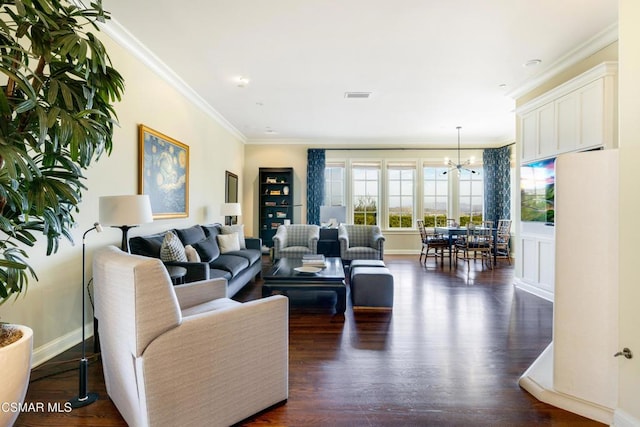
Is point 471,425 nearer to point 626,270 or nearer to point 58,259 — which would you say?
point 626,270

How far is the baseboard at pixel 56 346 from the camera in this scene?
2386 millimetres

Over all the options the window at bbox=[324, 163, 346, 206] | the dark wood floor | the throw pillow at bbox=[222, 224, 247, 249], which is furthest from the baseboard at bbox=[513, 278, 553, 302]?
the window at bbox=[324, 163, 346, 206]

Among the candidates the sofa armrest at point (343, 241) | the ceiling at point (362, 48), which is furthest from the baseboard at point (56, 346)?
the sofa armrest at point (343, 241)

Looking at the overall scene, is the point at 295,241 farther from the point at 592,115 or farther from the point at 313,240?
the point at 592,115

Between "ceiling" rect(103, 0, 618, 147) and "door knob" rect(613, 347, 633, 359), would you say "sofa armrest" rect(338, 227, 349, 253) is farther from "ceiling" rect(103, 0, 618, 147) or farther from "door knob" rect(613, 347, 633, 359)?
"door knob" rect(613, 347, 633, 359)

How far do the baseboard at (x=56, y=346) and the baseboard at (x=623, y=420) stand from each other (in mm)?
3653

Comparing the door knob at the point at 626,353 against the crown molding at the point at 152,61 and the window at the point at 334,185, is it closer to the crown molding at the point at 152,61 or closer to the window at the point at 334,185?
the crown molding at the point at 152,61

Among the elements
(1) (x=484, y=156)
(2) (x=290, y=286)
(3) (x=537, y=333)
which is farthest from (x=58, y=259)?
(1) (x=484, y=156)

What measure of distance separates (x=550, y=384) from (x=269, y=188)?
6941mm

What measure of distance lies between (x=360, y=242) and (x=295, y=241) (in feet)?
4.35

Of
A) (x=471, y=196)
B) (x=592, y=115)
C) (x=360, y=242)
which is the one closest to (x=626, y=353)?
(x=592, y=115)

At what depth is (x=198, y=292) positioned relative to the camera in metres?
2.39

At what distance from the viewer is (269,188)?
26.7 feet

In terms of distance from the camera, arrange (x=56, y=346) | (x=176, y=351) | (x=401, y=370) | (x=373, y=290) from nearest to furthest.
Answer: (x=176, y=351)
(x=401, y=370)
(x=56, y=346)
(x=373, y=290)
